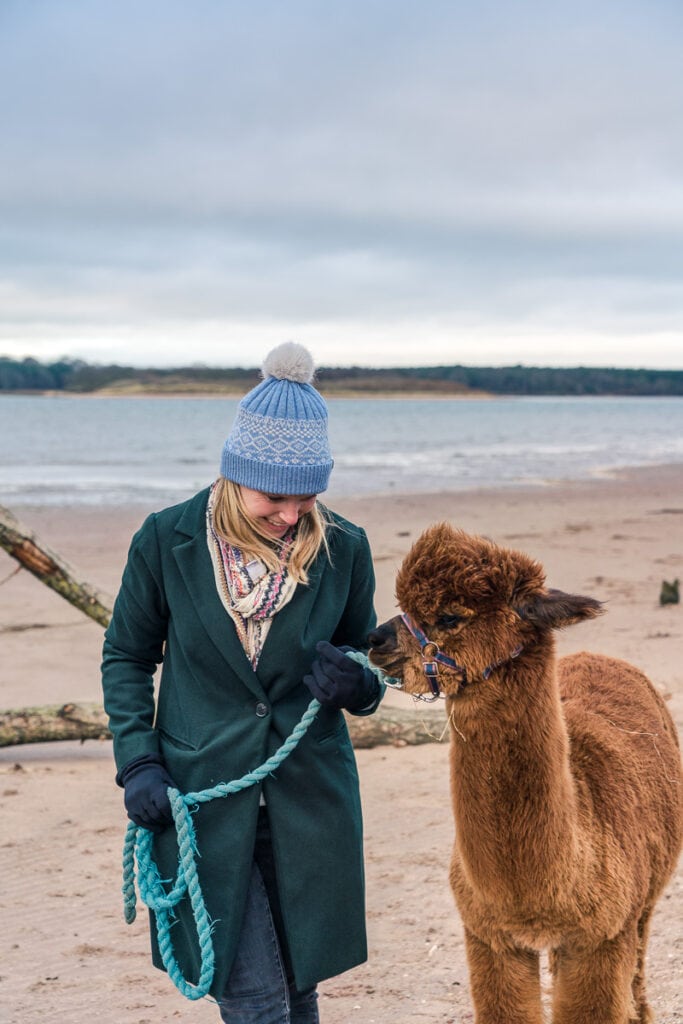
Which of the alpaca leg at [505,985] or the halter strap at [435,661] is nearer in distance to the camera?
the halter strap at [435,661]

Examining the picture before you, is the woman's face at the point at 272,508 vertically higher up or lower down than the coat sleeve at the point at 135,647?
higher up

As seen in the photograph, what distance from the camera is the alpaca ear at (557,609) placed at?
8.19ft

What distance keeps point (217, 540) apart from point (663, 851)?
1.74 meters

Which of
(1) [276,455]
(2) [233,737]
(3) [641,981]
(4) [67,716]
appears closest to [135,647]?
(2) [233,737]

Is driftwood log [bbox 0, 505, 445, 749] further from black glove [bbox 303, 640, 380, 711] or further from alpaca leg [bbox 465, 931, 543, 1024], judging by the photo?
black glove [bbox 303, 640, 380, 711]

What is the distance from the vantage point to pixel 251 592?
2.63 m

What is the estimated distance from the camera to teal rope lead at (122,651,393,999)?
256 centimetres

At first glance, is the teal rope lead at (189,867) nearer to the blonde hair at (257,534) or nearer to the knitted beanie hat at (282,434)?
the blonde hair at (257,534)

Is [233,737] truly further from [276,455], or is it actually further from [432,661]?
[276,455]

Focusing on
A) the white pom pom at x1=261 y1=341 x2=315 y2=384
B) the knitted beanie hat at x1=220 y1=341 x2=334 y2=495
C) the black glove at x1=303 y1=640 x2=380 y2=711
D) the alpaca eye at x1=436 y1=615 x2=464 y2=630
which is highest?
the white pom pom at x1=261 y1=341 x2=315 y2=384

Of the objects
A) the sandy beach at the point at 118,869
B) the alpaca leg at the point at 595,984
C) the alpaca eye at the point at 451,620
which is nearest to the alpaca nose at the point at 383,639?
the alpaca eye at the point at 451,620

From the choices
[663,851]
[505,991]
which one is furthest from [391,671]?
[663,851]

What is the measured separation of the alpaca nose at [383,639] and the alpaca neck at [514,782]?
22cm

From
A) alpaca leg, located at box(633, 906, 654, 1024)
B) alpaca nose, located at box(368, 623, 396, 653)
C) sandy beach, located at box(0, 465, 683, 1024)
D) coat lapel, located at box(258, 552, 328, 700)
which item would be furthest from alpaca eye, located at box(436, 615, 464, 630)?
sandy beach, located at box(0, 465, 683, 1024)
